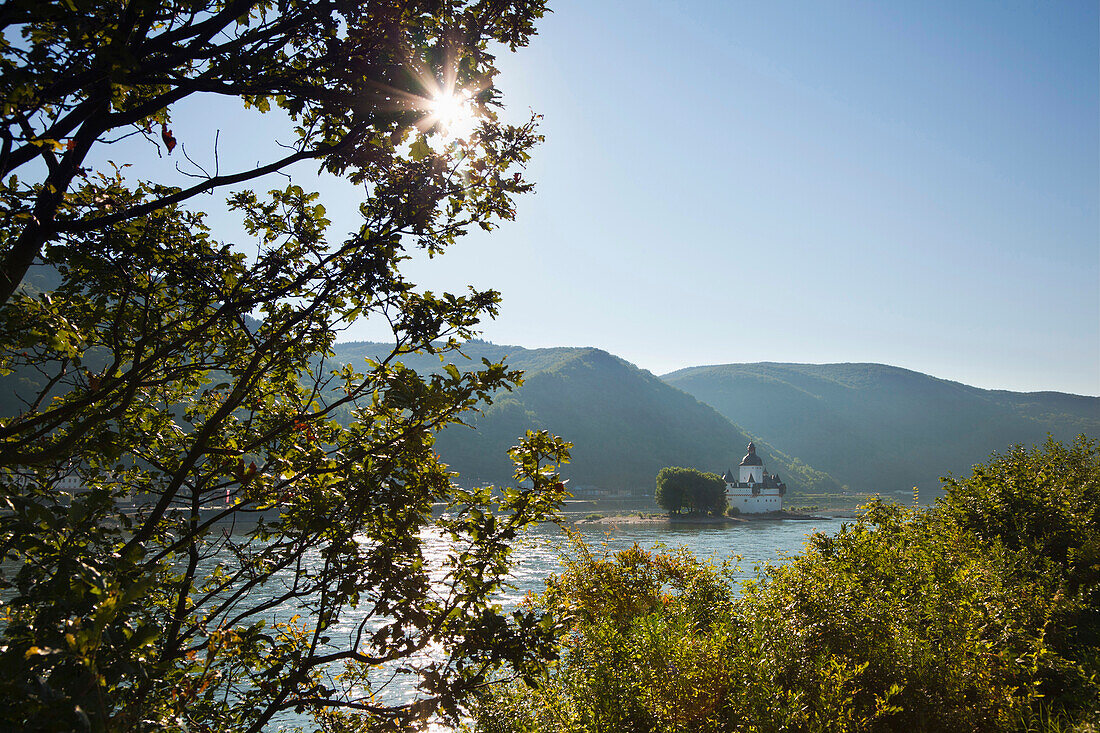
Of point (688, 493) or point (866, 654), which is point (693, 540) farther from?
point (866, 654)

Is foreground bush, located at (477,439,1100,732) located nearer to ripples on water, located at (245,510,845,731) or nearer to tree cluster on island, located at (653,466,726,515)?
ripples on water, located at (245,510,845,731)

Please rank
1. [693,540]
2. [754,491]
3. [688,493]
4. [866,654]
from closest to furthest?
[866,654] < [693,540] < [688,493] < [754,491]

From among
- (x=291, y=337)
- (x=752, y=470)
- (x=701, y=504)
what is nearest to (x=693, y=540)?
(x=701, y=504)

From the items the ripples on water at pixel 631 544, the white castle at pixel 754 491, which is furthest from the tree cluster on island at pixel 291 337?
the white castle at pixel 754 491

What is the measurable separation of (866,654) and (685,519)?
227 ft

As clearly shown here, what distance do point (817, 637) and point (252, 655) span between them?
4750 mm

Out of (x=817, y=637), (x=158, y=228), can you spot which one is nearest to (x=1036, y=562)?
(x=817, y=637)

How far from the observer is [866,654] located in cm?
512

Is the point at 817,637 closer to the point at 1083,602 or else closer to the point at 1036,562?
the point at 1083,602

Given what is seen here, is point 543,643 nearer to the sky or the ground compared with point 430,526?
nearer to the ground

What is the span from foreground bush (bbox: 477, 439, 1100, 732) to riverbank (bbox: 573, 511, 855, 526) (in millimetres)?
60086

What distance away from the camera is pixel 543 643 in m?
2.95

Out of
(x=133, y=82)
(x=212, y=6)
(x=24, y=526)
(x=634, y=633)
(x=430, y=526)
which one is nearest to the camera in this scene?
(x=24, y=526)

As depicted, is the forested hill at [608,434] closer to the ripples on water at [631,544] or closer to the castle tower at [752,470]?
the castle tower at [752,470]
